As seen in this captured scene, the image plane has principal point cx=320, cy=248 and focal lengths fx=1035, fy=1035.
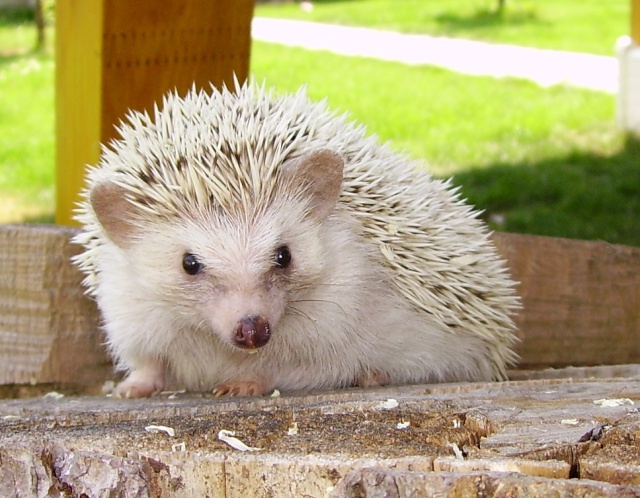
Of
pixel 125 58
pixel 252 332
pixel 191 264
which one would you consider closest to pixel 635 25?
pixel 125 58

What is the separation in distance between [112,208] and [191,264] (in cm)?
25

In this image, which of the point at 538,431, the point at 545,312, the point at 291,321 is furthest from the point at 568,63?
the point at 538,431

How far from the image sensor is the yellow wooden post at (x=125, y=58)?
3391 millimetres

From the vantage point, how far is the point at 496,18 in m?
14.0

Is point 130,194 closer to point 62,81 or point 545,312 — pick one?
point 62,81

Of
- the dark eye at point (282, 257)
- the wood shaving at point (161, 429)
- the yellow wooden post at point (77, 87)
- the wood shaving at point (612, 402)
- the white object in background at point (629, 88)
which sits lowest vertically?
the wood shaving at point (161, 429)

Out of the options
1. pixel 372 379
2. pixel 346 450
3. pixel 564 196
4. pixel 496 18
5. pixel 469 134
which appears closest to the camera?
pixel 346 450

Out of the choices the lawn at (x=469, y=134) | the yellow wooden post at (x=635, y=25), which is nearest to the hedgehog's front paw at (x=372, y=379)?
the lawn at (x=469, y=134)

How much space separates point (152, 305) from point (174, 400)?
0.29 meters

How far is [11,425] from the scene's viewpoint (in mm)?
2148

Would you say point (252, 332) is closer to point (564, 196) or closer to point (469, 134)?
point (564, 196)

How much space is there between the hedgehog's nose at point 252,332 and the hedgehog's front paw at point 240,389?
1.14 feet

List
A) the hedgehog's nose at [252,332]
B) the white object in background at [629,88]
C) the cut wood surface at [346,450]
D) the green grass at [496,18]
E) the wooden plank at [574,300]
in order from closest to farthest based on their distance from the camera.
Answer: the cut wood surface at [346,450] < the hedgehog's nose at [252,332] < the wooden plank at [574,300] < the white object in background at [629,88] < the green grass at [496,18]

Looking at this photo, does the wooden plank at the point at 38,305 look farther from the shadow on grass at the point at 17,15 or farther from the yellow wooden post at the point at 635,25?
the shadow on grass at the point at 17,15
